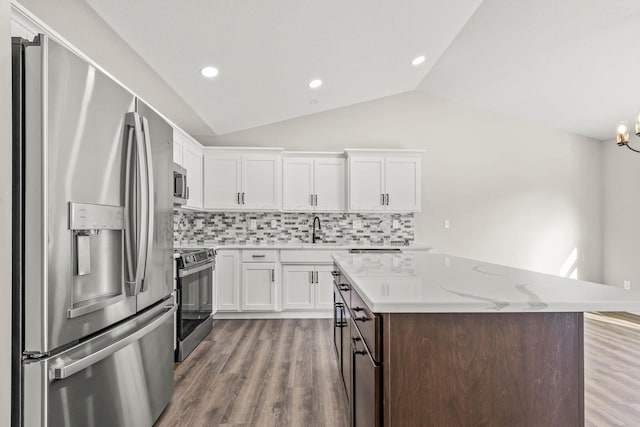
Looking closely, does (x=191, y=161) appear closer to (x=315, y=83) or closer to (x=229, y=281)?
(x=229, y=281)

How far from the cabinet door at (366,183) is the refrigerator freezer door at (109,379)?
306cm

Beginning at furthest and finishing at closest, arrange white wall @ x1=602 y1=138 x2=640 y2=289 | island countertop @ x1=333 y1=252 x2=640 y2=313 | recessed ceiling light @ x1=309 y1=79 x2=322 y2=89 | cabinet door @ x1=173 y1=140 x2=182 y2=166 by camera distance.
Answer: white wall @ x1=602 y1=138 x2=640 y2=289, recessed ceiling light @ x1=309 y1=79 x2=322 y2=89, cabinet door @ x1=173 y1=140 x2=182 y2=166, island countertop @ x1=333 y1=252 x2=640 y2=313

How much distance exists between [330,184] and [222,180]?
4.61 feet

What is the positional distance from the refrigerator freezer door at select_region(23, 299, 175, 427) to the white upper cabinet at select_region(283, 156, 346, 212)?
9.32 feet

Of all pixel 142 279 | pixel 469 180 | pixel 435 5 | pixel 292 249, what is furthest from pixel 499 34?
pixel 142 279

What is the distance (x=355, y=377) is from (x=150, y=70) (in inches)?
112

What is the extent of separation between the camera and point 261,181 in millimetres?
4785

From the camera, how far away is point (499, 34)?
3.66 metres

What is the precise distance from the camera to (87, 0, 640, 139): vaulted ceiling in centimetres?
259

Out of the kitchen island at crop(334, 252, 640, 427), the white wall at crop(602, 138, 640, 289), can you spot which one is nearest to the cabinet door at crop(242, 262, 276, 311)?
the kitchen island at crop(334, 252, 640, 427)

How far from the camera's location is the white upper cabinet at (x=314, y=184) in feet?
16.0

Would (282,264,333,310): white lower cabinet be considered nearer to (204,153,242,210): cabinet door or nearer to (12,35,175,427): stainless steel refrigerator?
(204,153,242,210): cabinet door

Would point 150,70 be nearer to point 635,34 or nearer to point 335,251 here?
point 335,251

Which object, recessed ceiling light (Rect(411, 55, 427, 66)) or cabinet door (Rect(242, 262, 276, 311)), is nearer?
recessed ceiling light (Rect(411, 55, 427, 66))
